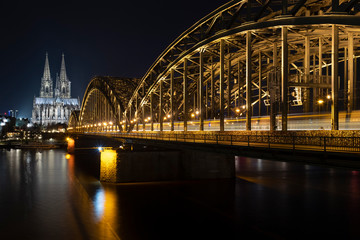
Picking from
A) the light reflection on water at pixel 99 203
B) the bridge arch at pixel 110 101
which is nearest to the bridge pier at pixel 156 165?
the light reflection on water at pixel 99 203

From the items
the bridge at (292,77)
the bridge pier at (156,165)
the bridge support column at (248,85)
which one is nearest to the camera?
the bridge at (292,77)

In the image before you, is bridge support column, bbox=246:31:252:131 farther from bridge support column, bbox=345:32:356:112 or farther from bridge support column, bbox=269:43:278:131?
bridge support column, bbox=345:32:356:112

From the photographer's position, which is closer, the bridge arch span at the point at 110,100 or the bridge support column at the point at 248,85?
the bridge support column at the point at 248,85

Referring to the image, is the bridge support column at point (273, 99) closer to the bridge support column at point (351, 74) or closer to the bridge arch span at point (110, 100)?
the bridge support column at point (351, 74)

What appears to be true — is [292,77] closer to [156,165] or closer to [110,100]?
[156,165]

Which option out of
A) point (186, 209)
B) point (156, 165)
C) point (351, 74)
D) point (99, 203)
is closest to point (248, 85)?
point (351, 74)

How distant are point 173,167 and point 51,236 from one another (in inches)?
758

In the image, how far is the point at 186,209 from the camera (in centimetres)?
3288

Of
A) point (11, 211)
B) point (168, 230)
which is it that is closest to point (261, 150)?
point (168, 230)

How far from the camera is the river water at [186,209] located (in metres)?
26.6

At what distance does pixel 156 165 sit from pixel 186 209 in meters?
11.2

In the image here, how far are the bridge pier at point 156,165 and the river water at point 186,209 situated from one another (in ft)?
3.27

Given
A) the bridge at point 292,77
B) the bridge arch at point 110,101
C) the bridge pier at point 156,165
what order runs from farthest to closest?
the bridge arch at point 110,101 → the bridge pier at point 156,165 → the bridge at point 292,77

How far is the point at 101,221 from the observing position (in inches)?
1172
